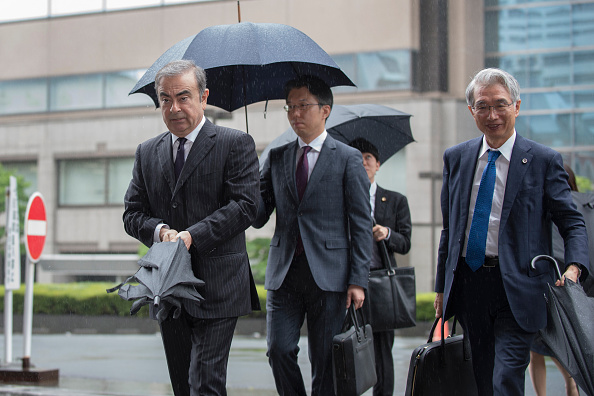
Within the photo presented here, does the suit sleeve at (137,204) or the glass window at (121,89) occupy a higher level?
the glass window at (121,89)

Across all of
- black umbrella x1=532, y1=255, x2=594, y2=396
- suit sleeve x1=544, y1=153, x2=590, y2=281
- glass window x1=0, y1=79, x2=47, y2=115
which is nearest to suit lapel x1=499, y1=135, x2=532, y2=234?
suit sleeve x1=544, y1=153, x2=590, y2=281

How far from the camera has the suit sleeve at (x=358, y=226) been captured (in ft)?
16.1

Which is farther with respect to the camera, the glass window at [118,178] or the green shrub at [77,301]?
the glass window at [118,178]

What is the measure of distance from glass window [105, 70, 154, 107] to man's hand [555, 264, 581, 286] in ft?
81.4

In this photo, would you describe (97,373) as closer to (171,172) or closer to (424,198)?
(171,172)

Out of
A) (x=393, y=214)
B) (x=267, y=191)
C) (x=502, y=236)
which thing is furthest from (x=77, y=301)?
(x=502, y=236)

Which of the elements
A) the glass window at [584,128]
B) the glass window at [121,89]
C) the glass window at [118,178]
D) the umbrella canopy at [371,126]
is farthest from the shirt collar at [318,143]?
the glass window at [118,178]

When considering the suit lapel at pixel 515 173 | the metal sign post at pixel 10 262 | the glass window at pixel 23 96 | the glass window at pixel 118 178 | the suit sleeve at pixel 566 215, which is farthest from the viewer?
the glass window at pixel 23 96

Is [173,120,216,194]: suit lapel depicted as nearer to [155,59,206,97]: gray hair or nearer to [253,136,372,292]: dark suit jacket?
[155,59,206,97]: gray hair

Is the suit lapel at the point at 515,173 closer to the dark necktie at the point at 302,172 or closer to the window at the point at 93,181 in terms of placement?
the dark necktie at the point at 302,172

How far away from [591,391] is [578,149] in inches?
887

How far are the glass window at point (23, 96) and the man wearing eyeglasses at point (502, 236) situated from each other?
26.6 metres

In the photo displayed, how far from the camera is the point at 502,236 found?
432 centimetres

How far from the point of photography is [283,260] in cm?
497
